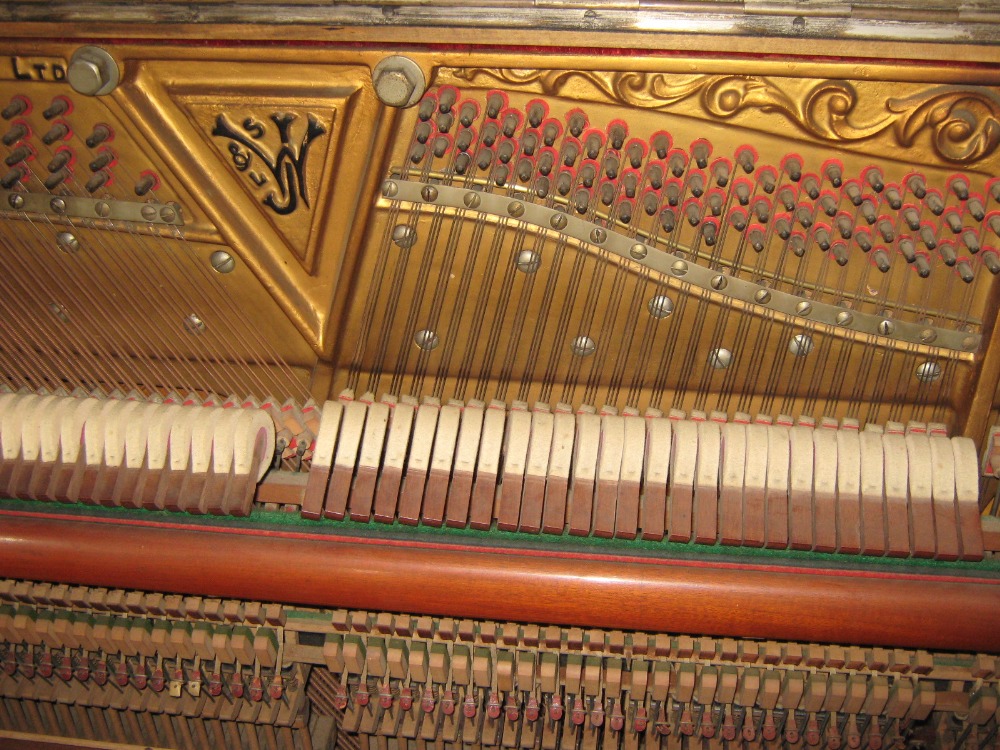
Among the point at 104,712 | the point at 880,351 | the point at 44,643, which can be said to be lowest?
the point at 104,712

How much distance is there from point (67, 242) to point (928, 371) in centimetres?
220

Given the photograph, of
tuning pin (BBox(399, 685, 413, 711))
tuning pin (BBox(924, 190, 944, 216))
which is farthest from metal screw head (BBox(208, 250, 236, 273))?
tuning pin (BBox(924, 190, 944, 216))

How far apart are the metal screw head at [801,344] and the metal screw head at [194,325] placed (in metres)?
1.52

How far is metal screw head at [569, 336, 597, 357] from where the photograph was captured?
7.14ft

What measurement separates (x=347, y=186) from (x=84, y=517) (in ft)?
3.39

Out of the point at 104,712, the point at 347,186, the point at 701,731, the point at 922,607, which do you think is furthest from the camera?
the point at 104,712

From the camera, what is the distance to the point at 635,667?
2.15 meters

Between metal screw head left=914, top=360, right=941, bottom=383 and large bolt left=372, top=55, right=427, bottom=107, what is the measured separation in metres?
1.41

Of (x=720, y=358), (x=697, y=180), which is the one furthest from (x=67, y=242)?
(x=720, y=358)

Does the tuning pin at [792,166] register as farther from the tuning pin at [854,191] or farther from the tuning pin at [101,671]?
the tuning pin at [101,671]

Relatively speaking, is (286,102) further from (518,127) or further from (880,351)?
(880,351)

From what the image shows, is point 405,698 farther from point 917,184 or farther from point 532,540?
point 917,184

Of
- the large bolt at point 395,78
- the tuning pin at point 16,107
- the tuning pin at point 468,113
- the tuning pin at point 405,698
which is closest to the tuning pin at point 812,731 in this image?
the tuning pin at point 405,698

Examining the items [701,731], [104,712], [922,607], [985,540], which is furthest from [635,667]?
[104,712]
